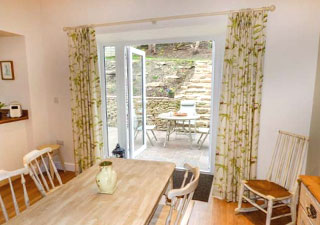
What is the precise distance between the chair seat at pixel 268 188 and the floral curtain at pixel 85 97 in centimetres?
214

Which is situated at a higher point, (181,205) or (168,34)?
(168,34)

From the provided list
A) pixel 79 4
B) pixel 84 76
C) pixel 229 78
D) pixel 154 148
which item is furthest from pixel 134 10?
pixel 154 148

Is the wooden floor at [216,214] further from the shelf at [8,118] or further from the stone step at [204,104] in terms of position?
the stone step at [204,104]

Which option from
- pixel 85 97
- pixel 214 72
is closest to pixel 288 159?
pixel 214 72

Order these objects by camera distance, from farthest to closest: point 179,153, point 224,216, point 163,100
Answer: point 163,100 < point 179,153 < point 224,216

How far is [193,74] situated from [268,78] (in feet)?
14.6

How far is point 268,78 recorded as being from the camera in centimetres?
240

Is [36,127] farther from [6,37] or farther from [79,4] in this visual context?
[79,4]

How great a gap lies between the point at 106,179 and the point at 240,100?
179 cm

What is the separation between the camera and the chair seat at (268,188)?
2004 mm

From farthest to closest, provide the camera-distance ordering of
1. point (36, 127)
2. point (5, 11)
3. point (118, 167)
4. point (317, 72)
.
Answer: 1. point (36, 127)
2. point (5, 11)
3. point (317, 72)
4. point (118, 167)

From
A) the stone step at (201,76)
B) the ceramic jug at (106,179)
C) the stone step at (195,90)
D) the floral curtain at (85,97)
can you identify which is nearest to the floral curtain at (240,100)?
the ceramic jug at (106,179)

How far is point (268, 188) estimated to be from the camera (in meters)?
2.13

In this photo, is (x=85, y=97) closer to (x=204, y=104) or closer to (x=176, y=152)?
(x=176, y=152)
